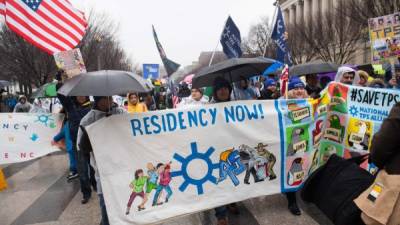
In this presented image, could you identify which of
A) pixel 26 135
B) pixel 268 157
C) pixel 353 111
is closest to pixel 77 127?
pixel 26 135

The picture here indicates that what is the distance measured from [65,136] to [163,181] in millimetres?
3278

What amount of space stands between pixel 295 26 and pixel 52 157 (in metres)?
33.2

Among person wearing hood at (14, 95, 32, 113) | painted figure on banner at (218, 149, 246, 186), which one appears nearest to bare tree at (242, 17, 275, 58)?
person wearing hood at (14, 95, 32, 113)

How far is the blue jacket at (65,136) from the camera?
19.8ft

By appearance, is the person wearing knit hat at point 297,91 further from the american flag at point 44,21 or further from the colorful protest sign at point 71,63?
the american flag at point 44,21

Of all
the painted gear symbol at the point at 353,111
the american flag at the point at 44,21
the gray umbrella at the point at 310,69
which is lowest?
the painted gear symbol at the point at 353,111

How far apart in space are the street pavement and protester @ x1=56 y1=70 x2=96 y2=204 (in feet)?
0.72

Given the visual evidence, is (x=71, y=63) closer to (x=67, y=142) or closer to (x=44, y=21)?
(x=44, y=21)

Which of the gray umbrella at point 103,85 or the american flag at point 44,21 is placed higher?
the american flag at point 44,21

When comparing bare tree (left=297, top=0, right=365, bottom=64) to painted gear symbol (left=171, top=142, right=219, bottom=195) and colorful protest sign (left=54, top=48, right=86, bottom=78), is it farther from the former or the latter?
colorful protest sign (left=54, top=48, right=86, bottom=78)

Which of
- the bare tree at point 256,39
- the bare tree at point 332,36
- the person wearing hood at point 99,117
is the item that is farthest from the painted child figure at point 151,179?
the bare tree at point 256,39

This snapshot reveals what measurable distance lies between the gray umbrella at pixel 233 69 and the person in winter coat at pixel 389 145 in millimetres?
2233

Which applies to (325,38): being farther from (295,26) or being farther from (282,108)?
(282,108)

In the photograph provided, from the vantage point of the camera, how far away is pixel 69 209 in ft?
15.8
